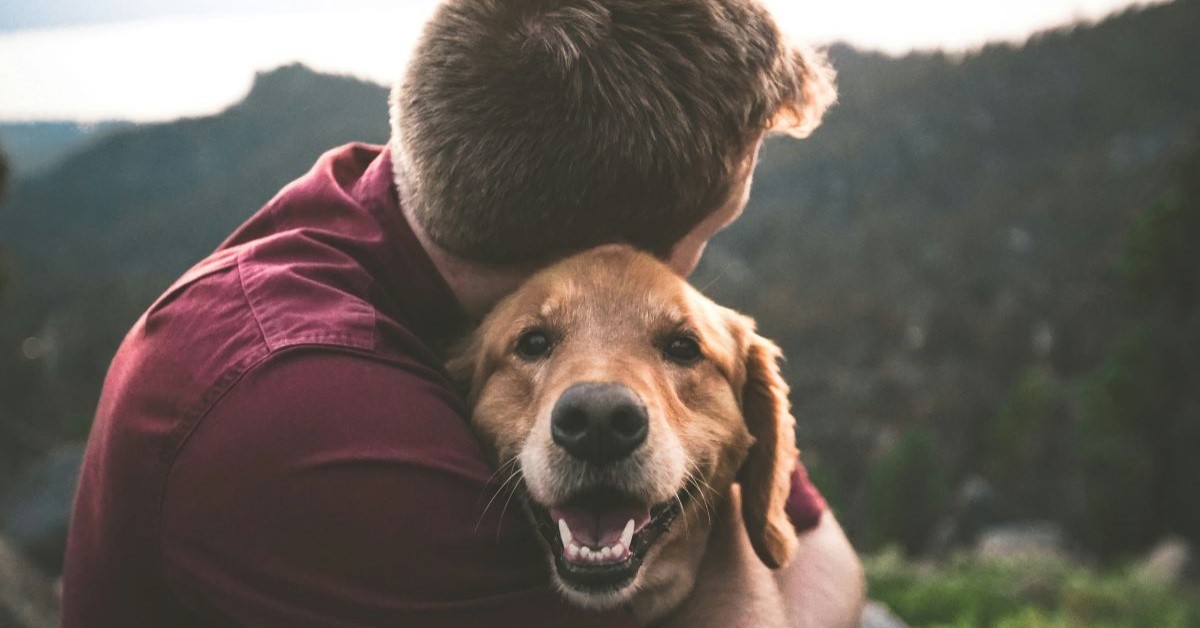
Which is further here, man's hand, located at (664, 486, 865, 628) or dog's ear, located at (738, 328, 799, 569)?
dog's ear, located at (738, 328, 799, 569)

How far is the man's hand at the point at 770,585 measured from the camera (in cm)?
286

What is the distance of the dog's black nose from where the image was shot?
2.43 m

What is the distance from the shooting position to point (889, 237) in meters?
112

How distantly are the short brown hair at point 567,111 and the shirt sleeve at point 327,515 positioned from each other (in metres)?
0.72

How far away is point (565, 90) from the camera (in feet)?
8.32

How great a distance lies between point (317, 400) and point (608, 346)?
1.03 meters

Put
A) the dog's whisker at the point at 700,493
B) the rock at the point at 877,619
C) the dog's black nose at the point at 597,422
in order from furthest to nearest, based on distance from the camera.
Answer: the rock at the point at 877,619, the dog's whisker at the point at 700,493, the dog's black nose at the point at 597,422

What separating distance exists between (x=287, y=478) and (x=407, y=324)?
96 centimetres

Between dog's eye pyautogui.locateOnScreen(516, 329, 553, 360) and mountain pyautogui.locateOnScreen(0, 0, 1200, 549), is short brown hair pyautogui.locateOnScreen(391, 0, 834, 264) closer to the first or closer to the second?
dog's eye pyautogui.locateOnScreen(516, 329, 553, 360)

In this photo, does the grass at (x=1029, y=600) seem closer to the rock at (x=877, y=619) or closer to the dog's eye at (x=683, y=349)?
the rock at (x=877, y=619)

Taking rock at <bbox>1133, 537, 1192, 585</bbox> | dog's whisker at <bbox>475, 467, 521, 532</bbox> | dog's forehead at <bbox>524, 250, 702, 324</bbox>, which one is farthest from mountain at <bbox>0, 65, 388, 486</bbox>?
rock at <bbox>1133, 537, 1192, 585</bbox>

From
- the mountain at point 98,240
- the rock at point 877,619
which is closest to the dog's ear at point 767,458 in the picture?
the rock at point 877,619

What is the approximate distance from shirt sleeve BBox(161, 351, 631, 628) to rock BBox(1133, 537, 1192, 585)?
17127mm

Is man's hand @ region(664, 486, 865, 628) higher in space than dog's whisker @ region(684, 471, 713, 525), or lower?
lower
